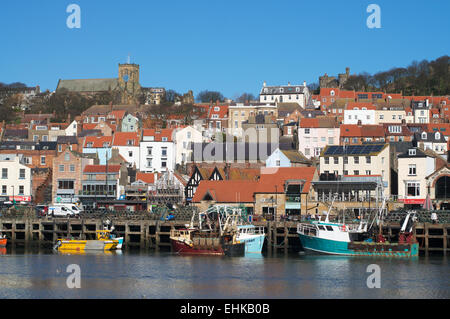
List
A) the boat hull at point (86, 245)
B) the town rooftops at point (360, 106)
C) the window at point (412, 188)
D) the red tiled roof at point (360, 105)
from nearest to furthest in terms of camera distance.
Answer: the boat hull at point (86, 245) → the window at point (412, 188) → the town rooftops at point (360, 106) → the red tiled roof at point (360, 105)

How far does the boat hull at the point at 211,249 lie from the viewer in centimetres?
5991

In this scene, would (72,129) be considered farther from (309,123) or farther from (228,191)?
(228,191)

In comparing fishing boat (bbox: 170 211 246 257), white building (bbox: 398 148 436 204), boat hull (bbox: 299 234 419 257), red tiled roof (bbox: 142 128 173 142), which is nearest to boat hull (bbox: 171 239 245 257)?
fishing boat (bbox: 170 211 246 257)

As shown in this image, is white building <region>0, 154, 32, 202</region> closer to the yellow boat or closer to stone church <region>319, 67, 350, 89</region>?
the yellow boat

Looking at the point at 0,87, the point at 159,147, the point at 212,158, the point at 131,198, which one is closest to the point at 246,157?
the point at 212,158

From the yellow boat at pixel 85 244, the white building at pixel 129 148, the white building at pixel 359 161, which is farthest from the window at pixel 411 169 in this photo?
the white building at pixel 129 148

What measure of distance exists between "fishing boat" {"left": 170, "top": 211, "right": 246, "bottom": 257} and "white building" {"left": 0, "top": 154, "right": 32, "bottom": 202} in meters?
30.7

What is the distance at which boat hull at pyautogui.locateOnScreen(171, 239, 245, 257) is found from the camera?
2359 inches

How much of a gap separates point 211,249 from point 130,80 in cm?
11143

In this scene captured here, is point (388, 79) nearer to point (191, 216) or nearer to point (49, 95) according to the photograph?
point (49, 95)

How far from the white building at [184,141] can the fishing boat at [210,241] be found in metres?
36.8

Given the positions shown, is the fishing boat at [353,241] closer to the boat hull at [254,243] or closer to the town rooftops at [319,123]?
the boat hull at [254,243]

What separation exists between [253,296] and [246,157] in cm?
5472
